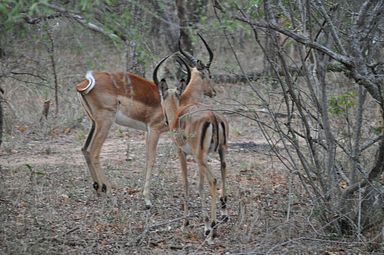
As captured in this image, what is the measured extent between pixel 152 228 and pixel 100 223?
0.45 meters

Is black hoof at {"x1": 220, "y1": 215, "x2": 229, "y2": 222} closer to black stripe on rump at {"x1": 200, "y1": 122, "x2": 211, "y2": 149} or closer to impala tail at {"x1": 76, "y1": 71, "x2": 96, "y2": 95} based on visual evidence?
black stripe on rump at {"x1": 200, "y1": 122, "x2": 211, "y2": 149}

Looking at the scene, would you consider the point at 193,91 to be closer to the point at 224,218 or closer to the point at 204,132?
the point at 204,132

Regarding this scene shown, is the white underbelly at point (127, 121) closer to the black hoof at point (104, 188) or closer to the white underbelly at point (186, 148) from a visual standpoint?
the black hoof at point (104, 188)

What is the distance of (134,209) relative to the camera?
6969 mm

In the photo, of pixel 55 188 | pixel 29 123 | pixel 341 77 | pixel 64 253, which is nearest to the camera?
pixel 64 253

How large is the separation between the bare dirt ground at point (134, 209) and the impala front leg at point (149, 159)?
0.40 ft

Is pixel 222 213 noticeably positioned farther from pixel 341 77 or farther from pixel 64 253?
pixel 341 77

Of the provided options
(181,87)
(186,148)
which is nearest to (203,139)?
(186,148)

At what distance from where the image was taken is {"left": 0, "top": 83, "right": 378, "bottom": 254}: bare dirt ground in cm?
571

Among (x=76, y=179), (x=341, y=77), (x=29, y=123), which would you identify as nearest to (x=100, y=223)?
(x=76, y=179)

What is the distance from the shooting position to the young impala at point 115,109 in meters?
8.12

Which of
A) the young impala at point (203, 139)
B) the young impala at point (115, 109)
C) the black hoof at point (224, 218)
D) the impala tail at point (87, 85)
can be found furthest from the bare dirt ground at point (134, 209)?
the impala tail at point (87, 85)

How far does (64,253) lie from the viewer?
5.45m

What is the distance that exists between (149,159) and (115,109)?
70 cm
